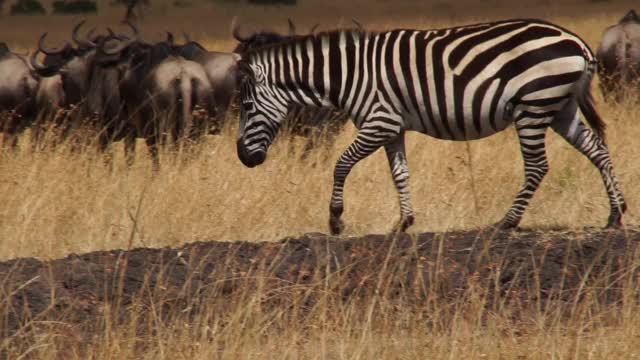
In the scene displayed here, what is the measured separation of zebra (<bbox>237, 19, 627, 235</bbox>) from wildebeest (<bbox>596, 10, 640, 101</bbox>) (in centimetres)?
732

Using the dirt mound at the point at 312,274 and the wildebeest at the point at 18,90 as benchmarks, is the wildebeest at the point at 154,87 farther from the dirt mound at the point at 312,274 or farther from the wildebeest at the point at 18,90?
the dirt mound at the point at 312,274

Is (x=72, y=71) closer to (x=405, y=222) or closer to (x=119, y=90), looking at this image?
(x=119, y=90)

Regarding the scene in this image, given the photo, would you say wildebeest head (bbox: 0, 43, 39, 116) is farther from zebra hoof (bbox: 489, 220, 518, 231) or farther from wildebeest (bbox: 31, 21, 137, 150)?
zebra hoof (bbox: 489, 220, 518, 231)

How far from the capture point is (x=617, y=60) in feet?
56.6

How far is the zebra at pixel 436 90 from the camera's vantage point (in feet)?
29.9

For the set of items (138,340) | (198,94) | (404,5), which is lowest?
(138,340)

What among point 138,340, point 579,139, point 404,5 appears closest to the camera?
point 138,340

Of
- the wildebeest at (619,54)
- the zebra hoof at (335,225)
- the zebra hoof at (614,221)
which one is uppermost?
the wildebeest at (619,54)

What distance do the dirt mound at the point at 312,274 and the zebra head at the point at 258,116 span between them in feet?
6.41

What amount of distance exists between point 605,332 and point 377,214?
4.10 m

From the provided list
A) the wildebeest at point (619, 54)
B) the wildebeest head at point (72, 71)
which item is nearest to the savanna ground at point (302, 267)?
the wildebeest head at point (72, 71)

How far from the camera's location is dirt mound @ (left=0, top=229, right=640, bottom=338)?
6.80 m

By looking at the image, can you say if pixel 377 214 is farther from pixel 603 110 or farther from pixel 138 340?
pixel 603 110

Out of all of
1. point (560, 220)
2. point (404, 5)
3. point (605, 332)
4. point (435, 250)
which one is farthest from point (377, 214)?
point (404, 5)
